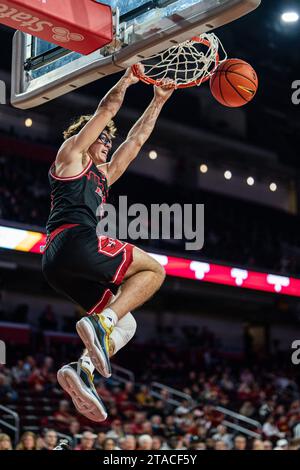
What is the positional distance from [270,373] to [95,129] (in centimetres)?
1828

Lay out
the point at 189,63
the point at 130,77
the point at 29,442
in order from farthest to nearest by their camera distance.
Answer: the point at 29,442
the point at 189,63
the point at 130,77

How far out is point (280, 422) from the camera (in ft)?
49.8

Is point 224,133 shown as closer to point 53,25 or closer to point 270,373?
point 270,373

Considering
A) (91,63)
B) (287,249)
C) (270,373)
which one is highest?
(287,249)

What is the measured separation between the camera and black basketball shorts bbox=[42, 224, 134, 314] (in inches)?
187

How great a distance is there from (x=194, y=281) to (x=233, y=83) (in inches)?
604

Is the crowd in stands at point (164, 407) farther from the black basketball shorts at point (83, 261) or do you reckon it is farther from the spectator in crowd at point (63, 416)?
the black basketball shorts at point (83, 261)

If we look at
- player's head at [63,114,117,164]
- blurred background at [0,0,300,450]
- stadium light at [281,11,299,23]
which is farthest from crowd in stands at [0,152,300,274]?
player's head at [63,114,117,164]

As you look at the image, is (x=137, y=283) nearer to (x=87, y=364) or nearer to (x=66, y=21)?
(x=87, y=364)

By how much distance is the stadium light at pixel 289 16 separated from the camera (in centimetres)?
1761

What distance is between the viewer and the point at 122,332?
4.87 metres

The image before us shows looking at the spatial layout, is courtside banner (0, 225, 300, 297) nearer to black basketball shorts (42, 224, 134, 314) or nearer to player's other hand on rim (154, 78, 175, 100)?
player's other hand on rim (154, 78, 175, 100)

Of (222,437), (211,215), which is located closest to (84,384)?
(222,437)

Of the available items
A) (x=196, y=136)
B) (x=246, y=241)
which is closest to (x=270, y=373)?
(x=246, y=241)
